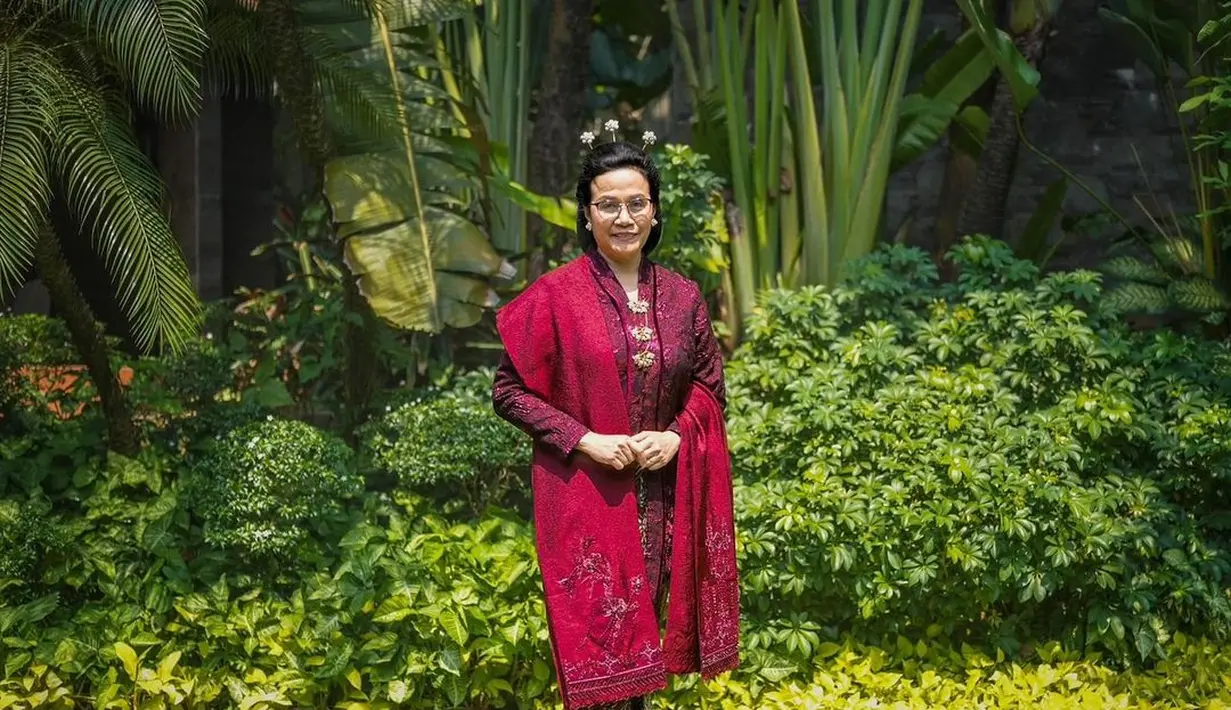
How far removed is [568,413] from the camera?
360 cm

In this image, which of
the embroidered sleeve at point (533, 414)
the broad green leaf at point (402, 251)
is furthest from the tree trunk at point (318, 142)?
the embroidered sleeve at point (533, 414)

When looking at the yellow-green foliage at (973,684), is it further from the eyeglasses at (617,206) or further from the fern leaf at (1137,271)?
the eyeglasses at (617,206)

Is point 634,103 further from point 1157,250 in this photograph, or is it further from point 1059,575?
point 1059,575

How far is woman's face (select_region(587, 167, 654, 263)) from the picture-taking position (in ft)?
11.5

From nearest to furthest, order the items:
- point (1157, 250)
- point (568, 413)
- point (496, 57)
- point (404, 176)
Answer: point (568, 413) < point (404, 176) < point (1157, 250) < point (496, 57)

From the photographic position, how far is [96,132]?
5199 millimetres

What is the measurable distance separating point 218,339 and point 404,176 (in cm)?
187

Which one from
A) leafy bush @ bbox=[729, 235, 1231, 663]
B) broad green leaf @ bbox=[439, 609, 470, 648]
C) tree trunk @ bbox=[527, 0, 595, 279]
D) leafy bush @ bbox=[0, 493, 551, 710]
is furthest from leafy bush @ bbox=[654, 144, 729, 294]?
broad green leaf @ bbox=[439, 609, 470, 648]

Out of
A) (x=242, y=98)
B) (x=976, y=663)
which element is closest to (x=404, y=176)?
(x=976, y=663)

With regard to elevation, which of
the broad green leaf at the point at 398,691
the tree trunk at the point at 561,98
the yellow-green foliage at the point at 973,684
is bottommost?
the yellow-green foliage at the point at 973,684

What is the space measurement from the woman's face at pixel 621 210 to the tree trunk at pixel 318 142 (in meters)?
2.54

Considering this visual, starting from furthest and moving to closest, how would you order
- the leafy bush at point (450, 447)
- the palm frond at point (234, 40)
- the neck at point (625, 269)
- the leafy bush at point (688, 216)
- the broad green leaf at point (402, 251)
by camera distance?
1. the leafy bush at point (688, 216)
2. the broad green leaf at point (402, 251)
3. the palm frond at point (234, 40)
4. the leafy bush at point (450, 447)
5. the neck at point (625, 269)

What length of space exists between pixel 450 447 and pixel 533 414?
216 cm

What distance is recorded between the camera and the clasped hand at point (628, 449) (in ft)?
11.4
